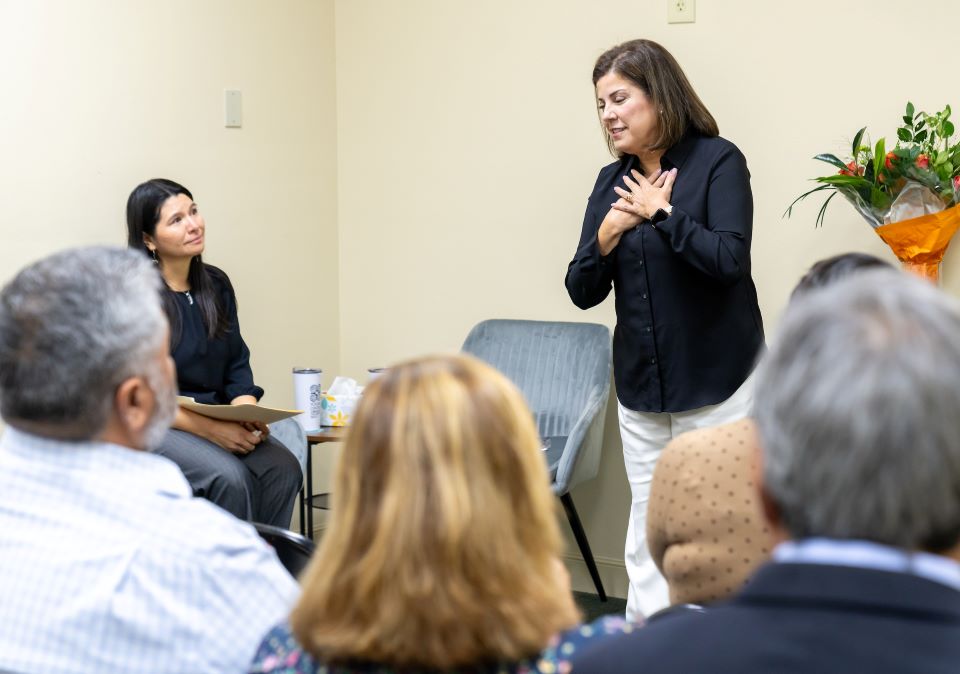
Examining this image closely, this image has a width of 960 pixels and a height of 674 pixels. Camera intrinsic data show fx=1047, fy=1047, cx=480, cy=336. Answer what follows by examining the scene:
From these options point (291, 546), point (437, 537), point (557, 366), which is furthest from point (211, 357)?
point (437, 537)

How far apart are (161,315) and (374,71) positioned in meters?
2.85

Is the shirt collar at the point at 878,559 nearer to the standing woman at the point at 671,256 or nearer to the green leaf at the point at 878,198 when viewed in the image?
the standing woman at the point at 671,256

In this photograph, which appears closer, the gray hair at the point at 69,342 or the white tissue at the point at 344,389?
the gray hair at the point at 69,342

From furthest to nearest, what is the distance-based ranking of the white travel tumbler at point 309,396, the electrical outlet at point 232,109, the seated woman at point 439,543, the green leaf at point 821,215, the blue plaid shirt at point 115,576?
the electrical outlet at point 232,109 < the white travel tumbler at point 309,396 < the green leaf at point 821,215 < the blue plaid shirt at point 115,576 < the seated woman at point 439,543

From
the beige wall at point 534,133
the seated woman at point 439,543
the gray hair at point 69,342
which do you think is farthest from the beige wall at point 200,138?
the seated woman at point 439,543

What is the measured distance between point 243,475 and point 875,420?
234 cm

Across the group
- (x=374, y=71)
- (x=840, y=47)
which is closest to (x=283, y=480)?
(x=374, y=71)

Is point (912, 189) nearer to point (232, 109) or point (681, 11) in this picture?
point (681, 11)

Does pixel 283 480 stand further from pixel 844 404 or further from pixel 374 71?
pixel 844 404

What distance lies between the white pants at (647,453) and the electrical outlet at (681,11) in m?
1.32

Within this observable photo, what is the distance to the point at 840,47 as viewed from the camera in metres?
3.21

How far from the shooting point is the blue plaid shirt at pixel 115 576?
3.99ft

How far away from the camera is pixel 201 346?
3.08 m

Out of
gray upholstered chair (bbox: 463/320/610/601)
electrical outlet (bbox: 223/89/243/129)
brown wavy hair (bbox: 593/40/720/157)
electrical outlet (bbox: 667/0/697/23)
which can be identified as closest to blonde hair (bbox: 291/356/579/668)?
brown wavy hair (bbox: 593/40/720/157)
